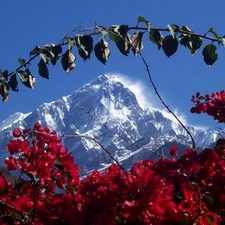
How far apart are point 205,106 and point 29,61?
1.77 meters

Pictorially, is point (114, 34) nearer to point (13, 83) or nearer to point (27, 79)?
point (27, 79)

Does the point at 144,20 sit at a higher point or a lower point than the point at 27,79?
higher

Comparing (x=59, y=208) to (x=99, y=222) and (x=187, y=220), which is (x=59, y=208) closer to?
(x=99, y=222)

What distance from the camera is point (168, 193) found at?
2.00 m

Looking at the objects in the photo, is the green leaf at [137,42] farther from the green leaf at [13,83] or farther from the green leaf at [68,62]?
the green leaf at [13,83]

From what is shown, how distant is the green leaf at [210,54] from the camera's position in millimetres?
2047

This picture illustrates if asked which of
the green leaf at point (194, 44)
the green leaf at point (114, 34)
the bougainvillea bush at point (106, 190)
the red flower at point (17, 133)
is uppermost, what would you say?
the red flower at point (17, 133)

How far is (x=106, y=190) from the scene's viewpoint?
2.02 meters

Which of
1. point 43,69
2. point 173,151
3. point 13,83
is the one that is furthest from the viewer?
point 173,151

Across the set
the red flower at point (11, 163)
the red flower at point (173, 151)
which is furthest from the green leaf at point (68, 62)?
the red flower at point (173, 151)

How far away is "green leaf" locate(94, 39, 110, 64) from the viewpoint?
2.04 m

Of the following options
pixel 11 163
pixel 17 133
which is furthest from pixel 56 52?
pixel 17 133

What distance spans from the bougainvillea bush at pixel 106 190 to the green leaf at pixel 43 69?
48 centimetres

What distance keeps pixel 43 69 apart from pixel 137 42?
0.38 metres
